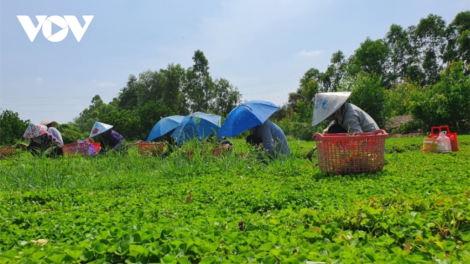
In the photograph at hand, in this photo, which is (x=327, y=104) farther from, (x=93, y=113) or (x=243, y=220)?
(x=93, y=113)

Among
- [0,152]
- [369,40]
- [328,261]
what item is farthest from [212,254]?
[369,40]

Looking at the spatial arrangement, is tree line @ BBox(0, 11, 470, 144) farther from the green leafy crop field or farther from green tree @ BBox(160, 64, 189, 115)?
the green leafy crop field

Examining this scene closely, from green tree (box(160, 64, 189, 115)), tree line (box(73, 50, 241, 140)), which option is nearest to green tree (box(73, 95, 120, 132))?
tree line (box(73, 50, 241, 140))

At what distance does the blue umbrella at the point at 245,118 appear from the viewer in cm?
620

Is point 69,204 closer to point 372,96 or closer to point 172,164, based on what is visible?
point 172,164

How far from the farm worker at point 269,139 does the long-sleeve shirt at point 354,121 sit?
1151mm

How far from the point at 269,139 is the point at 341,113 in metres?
1.45

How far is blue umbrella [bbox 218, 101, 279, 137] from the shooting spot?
6195 millimetres

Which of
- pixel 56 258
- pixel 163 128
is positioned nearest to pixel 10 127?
pixel 163 128

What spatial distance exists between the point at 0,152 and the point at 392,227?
1122 cm

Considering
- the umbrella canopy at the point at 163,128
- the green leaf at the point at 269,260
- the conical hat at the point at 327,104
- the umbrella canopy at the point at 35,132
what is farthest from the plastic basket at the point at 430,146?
the umbrella canopy at the point at 35,132

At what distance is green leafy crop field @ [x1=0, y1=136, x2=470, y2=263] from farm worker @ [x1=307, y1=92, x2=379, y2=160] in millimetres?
899

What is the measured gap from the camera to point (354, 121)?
5180 millimetres

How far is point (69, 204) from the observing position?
3336mm
